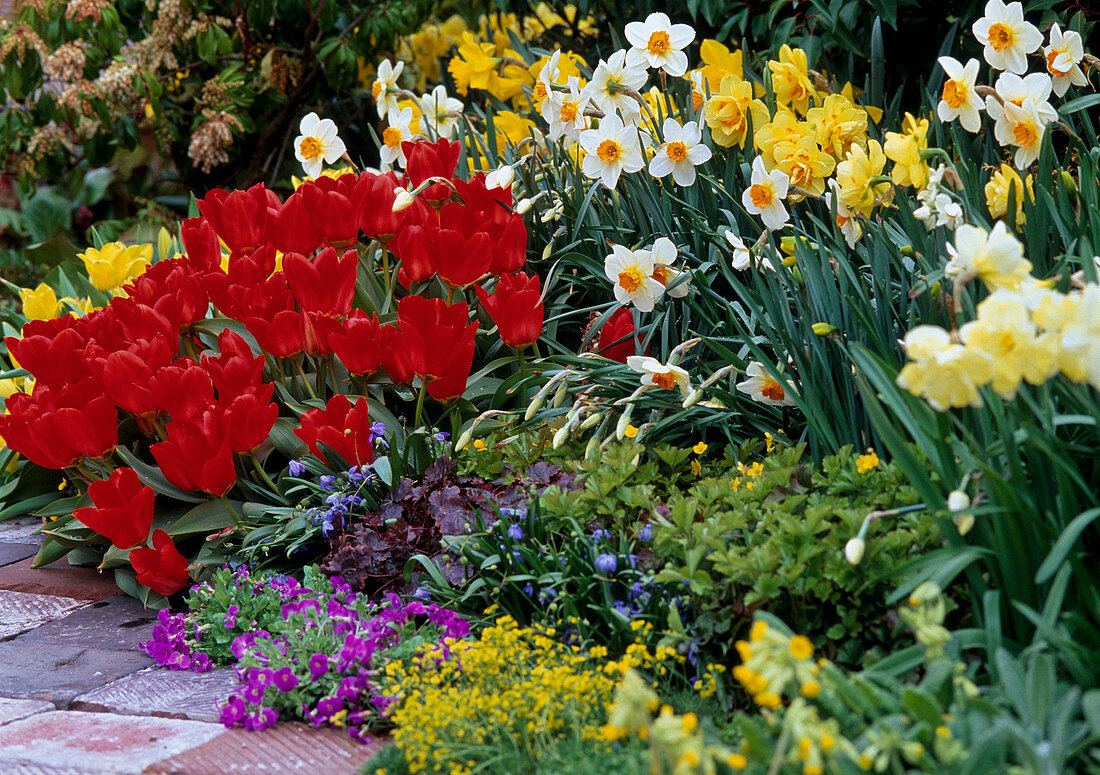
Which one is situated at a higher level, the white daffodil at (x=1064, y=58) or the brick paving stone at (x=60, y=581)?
the white daffodil at (x=1064, y=58)

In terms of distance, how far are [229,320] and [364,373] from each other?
62 centimetres

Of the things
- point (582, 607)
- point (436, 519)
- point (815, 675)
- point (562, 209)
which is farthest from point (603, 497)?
point (562, 209)

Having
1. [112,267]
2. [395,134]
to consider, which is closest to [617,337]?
[395,134]

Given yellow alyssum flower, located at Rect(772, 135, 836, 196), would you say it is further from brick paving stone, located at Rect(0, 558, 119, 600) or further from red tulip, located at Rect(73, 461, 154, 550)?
brick paving stone, located at Rect(0, 558, 119, 600)

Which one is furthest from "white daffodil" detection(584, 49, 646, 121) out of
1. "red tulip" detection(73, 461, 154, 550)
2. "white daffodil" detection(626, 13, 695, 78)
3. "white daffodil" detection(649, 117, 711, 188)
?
"red tulip" detection(73, 461, 154, 550)

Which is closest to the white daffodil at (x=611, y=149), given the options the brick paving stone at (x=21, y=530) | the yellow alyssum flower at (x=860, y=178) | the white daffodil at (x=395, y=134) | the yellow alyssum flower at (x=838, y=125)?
the yellow alyssum flower at (x=838, y=125)

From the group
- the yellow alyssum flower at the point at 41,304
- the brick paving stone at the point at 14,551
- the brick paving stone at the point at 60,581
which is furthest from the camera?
the yellow alyssum flower at the point at 41,304

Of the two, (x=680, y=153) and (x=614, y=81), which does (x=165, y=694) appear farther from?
(x=614, y=81)

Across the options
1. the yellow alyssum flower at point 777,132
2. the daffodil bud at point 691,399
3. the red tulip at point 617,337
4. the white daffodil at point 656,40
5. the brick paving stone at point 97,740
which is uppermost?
the white daffodil at point 656,40

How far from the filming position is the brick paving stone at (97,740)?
1587mm

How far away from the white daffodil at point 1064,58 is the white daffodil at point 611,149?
940mm

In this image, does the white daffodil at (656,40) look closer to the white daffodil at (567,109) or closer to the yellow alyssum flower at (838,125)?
the white daffodil at (567,109)

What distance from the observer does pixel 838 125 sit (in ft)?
7.48

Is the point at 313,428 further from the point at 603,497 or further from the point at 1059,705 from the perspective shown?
the point at 1059,705
